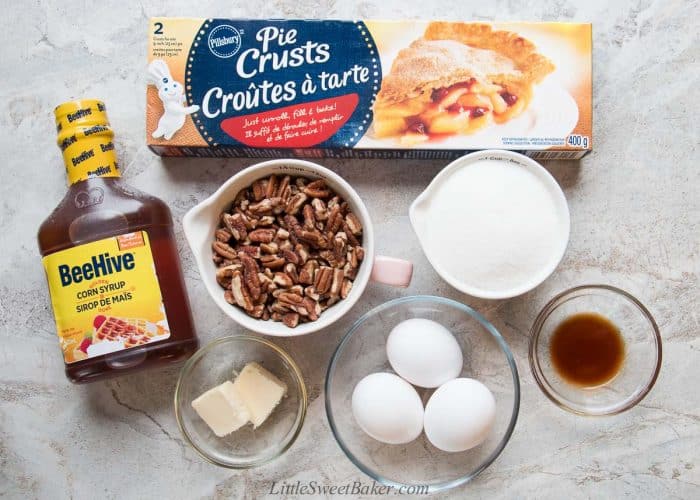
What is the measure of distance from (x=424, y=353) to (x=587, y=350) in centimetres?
33

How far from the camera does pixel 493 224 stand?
3.13ft

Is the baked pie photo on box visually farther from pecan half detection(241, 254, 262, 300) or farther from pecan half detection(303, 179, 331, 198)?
pecan half detection(241, 254, 262, 300)

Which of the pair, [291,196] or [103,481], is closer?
[291,196]

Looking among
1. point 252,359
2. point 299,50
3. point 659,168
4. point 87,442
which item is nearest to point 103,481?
point 87,442

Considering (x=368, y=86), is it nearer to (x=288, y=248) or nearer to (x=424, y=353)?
(x=288, y=248)

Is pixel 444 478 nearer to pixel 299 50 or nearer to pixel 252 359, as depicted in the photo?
pixel 252 359

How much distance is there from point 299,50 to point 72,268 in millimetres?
519

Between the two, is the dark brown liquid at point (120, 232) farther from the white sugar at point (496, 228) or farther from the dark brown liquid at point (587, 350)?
the dark brown liquid at point (587, 350)

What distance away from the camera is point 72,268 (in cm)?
95

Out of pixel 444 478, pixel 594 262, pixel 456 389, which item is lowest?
pixel 444 478

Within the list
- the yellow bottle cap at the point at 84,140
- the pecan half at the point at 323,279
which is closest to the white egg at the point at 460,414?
the pecan half at the point at 323,279

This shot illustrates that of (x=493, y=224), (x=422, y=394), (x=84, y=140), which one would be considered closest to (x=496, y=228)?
(x=493, y=224)

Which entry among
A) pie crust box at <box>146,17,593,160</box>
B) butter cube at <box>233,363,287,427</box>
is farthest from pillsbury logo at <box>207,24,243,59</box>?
butter cube at <box>233,363,287,427</box>

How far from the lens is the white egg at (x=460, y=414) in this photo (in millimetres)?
955
